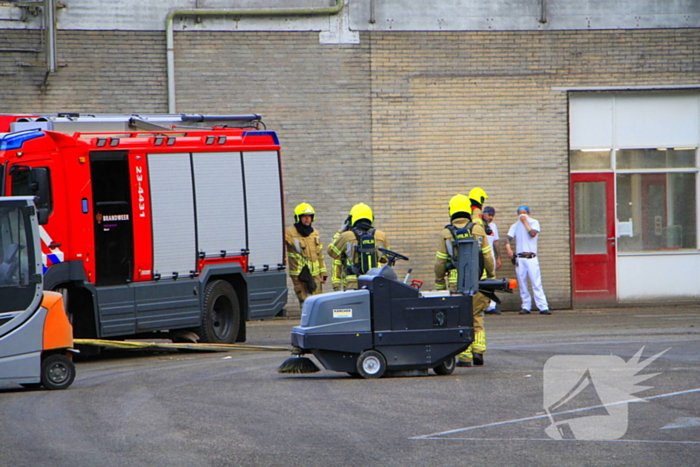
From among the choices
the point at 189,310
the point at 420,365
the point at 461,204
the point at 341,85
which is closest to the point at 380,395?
the point at 420,365

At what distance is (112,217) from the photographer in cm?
1294

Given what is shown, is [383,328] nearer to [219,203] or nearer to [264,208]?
[219,203]

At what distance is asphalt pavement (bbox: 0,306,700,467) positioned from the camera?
6.83 metres

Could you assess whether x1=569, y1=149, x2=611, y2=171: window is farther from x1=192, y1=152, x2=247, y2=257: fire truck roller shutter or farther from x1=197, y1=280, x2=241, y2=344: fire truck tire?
x1=197, y1=280, x2=241, y2=344: fire truck tire

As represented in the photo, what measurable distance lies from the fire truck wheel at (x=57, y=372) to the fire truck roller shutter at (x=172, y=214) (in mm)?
3209

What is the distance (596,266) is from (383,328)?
1103 cm

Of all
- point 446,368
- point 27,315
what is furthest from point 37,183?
point 446,368

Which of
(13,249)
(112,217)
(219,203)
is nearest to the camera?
(13,249)

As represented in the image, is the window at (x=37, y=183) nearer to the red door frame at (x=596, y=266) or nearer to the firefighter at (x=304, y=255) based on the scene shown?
the firefighter at (x=304, y=255)

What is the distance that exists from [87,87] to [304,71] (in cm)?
392

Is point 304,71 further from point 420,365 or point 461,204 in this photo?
point 420,365

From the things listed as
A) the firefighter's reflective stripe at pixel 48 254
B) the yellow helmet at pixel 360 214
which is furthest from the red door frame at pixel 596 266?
the firefighter's reflective stripe at pixel 48 254

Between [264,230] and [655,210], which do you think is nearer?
[264,230]

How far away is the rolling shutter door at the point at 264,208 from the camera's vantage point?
1452 cm
